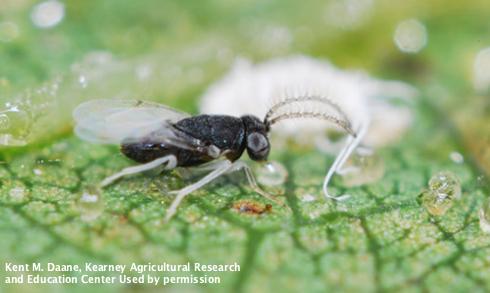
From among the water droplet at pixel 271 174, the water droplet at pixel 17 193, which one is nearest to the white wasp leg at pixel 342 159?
the water droplet at pixel 271 174

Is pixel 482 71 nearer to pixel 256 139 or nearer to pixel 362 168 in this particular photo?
pixel 362 168

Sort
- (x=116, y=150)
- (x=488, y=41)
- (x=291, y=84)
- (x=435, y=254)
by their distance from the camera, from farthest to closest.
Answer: (x=488, y=41) → (x=291, y=84) → (x=116, y=150) → (x=435, y=254)

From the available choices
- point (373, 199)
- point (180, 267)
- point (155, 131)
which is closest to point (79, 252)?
point (180, 267)

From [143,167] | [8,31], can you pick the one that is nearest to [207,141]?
[143,167]

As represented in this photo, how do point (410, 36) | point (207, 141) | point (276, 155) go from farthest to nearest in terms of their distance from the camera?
point (410, 36), point (276, 155), point (207, 141)

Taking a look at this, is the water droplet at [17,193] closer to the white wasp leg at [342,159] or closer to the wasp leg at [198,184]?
the wasp leg at [198,184]

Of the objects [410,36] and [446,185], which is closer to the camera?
[446,185]

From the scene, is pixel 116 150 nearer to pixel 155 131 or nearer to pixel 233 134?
pixel 155 131
